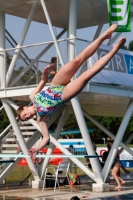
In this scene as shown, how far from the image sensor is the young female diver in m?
7.92

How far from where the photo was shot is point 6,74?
19.7 metres

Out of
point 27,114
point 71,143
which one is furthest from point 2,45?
point 71,143

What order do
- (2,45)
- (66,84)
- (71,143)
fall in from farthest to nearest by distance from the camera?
(71,143) → (2,45) → (66,84)

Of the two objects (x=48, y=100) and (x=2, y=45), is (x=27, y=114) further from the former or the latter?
(x=2, y=45)

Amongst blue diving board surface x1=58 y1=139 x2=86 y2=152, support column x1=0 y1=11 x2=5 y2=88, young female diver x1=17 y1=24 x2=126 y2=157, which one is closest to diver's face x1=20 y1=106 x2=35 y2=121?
young female diver x1=17 y1=24 x2=126 y2=157

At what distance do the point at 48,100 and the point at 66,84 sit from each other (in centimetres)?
37

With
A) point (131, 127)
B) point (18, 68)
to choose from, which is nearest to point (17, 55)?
point (18, 68)

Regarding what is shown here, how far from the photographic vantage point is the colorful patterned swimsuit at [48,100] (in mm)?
8250

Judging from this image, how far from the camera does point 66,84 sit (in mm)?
8320

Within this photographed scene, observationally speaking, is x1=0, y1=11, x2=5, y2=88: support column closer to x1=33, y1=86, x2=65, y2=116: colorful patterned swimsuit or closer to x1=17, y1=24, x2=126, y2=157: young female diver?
x1=17, y1=24, x2=126, y2=157: young female diver

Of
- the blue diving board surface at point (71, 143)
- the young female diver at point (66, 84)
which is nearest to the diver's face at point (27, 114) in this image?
the young female diver at point (66, 84)

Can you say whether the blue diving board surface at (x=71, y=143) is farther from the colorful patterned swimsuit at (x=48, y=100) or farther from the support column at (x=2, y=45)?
the colorful patterned swimsuit at (x=48, y=100)

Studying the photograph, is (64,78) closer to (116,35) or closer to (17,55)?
(17,55)

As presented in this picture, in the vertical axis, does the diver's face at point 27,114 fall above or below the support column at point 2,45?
below
